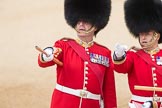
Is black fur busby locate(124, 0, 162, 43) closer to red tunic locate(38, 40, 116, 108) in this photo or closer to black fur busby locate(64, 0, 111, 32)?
black fur busby locate(64, 0, 111, 32)

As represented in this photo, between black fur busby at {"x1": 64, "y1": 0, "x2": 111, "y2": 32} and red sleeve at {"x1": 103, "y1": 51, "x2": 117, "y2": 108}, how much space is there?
0.86ft

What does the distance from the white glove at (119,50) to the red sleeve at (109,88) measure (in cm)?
22

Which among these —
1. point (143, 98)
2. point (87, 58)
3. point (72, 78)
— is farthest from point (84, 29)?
point (143, 98)

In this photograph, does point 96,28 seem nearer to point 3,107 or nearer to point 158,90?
point 158,90

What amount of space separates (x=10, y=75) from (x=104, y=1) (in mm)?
2507

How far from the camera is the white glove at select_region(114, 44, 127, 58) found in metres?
2.69

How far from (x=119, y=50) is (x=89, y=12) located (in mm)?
440

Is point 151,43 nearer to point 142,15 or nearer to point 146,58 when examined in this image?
point 146,58

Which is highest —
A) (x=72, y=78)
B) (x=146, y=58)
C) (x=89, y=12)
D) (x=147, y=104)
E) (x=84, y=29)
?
(x=89, y=12)

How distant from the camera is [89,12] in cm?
305

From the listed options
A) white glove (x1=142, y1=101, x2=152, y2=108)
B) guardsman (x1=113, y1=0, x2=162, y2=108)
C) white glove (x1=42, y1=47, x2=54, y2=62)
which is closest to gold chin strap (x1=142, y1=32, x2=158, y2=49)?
guardsman (x1=113, y1=0, x2=162, y2=108)

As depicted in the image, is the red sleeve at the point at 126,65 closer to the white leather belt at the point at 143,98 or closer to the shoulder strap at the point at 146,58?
the shoulder strap at the point at 146,58

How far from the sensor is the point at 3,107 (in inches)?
181

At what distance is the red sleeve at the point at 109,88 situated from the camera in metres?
2.95
